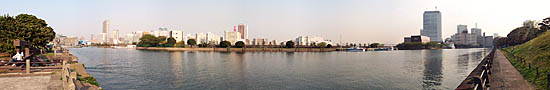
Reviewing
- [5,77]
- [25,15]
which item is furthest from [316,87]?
[25,15]

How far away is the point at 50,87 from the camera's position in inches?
552

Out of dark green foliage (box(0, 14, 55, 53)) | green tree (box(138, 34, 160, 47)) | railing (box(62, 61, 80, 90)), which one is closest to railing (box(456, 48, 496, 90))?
railing (box(62, 61, 80, 90))

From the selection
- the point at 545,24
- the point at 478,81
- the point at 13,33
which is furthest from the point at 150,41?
the point at 478,81

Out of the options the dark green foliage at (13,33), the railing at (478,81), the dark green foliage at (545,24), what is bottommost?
the railing at (478,81)

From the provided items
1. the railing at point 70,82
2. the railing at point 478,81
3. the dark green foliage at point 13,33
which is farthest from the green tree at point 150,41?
the railing at point 478,81

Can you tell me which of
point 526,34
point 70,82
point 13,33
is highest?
point 526,34

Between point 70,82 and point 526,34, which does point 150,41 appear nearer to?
point 526,34

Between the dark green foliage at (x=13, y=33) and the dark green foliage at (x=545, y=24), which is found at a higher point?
the dark green foliage at (x=545, y=24)

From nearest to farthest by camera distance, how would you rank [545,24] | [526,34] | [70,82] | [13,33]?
[70,82]
[13,33]
[545,24]
[526,34]

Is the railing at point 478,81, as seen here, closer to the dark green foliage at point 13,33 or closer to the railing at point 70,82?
the railing at point 70,82

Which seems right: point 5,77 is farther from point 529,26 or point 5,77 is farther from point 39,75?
point 529,26

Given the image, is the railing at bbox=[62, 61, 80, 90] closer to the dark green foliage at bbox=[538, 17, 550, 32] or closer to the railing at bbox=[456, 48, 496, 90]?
the railing at bbox=[456, 48, 496, 90]

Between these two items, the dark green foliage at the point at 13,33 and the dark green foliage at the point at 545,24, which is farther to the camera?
the dark green foliage at the point at 545,24

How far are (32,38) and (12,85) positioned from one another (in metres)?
30.7
